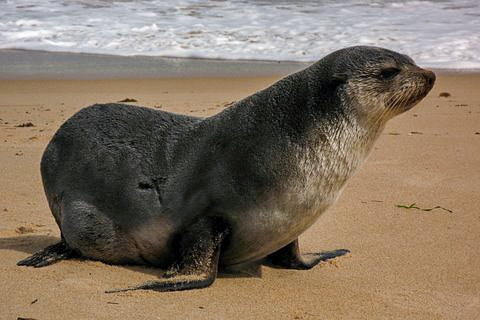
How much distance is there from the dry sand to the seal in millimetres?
165

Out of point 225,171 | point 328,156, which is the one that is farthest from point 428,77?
point 225,171

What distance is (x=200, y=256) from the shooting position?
4082 mm

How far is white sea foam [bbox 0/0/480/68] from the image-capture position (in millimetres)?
15266

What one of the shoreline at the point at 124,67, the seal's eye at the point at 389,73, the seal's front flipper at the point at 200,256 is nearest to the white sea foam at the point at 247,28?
the shoreline at the point at 124,67

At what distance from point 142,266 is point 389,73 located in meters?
1.75

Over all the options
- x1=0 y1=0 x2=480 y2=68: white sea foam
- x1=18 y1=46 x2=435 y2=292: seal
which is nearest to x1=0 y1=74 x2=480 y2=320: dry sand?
x1=18 y1=46 x2=435 y2=292: seal

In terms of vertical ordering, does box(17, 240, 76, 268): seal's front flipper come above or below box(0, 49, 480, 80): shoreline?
above

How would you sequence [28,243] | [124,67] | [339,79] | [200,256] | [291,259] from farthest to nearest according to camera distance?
[124,67] < [28,243] < [291,259] < [339,79] < [200,256]

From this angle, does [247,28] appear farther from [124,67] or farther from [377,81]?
[377,81]

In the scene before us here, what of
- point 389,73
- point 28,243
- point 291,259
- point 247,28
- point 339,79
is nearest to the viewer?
point 339,79

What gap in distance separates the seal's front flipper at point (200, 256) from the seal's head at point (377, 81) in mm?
997

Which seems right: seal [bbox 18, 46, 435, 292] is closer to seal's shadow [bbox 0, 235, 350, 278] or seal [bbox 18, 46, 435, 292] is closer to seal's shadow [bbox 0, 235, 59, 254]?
seal's shadow [bbox 0, 235, 350, 278]

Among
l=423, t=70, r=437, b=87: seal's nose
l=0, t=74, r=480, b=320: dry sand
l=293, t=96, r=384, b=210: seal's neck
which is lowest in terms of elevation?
l=0, t=74, r=480, b=320: dry sand

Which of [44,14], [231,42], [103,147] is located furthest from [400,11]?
[103,147]
